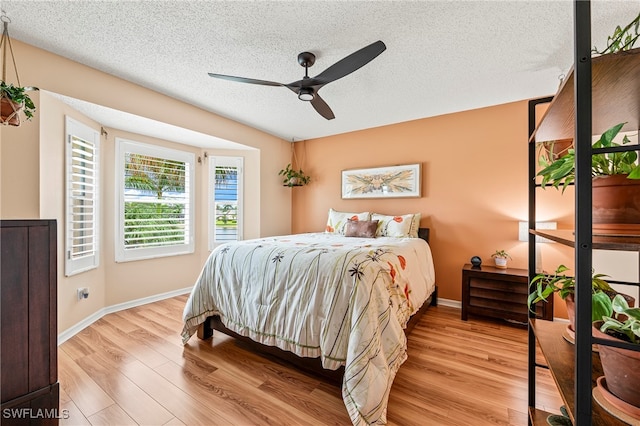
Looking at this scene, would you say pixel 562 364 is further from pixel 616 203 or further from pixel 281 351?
pixel 281 351

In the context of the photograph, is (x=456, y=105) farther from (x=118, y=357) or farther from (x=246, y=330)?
(x=118, y=357)

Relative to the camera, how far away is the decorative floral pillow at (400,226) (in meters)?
3.39

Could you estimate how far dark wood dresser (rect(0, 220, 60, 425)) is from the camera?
1.31 meters

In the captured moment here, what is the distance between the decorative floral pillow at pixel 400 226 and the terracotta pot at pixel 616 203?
254 centimetres

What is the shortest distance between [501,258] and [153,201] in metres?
4.45

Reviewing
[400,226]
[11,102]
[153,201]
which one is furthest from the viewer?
[153,201]

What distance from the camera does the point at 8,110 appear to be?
167 centimetres

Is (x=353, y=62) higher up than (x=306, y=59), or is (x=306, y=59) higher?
(x=306, y=59)

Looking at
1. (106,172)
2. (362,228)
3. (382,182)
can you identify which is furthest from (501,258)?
(106,172)

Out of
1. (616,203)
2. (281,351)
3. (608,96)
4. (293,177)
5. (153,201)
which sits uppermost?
(293,177)

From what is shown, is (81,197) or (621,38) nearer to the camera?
(621,38)

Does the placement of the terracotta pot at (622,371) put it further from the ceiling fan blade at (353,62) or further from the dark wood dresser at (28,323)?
the dark wood dresser at (28,323)

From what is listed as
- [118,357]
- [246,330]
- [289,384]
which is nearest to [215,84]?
[246,330]

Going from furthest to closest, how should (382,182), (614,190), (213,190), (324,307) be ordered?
(213,190), (382,182), (324,307), (614,190)
